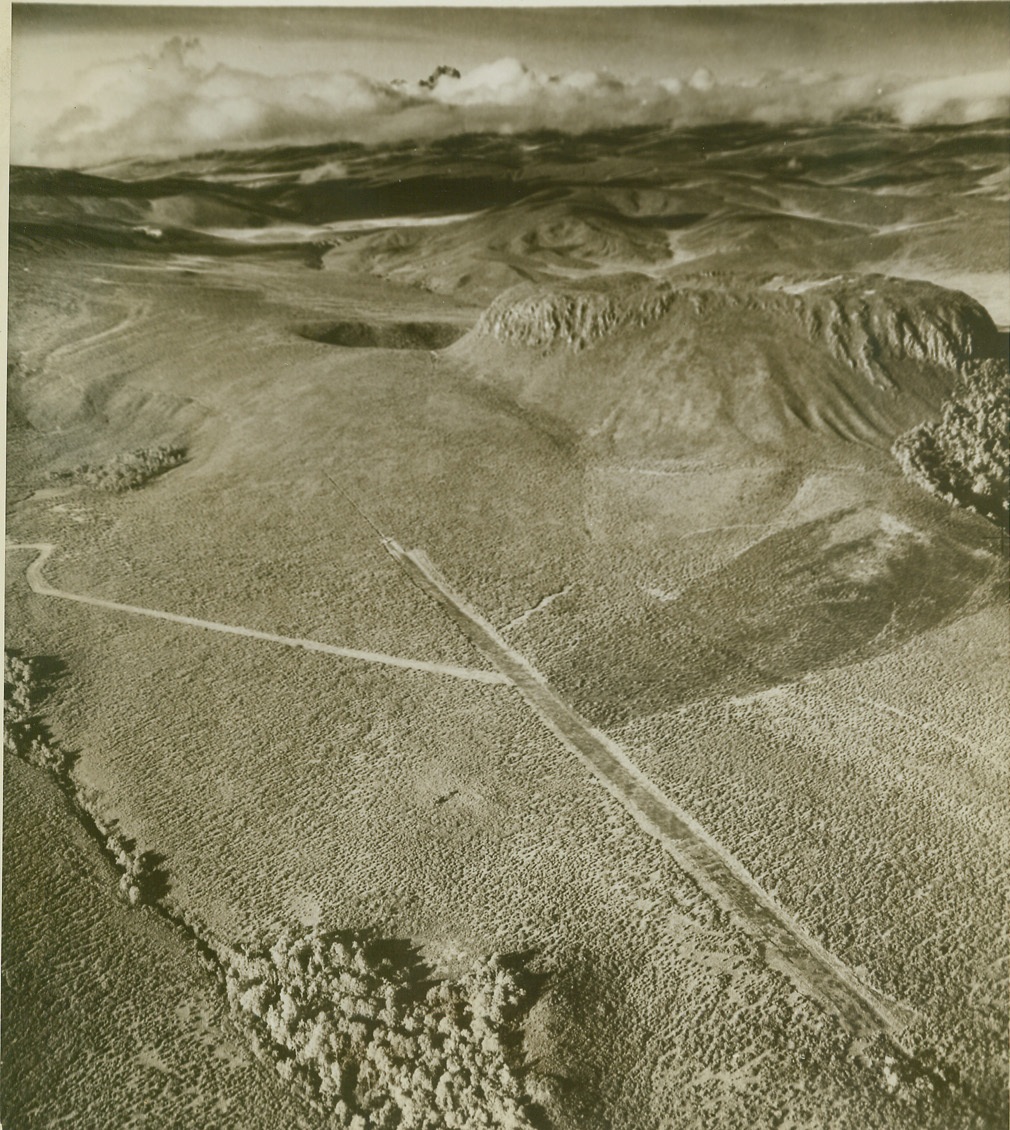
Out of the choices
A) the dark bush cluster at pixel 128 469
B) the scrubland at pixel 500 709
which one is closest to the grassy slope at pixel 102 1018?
the scrubland at pixel 500 709

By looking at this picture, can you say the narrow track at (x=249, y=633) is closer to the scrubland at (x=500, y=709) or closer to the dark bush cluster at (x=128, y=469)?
the scrubland at (x=500, y=709)

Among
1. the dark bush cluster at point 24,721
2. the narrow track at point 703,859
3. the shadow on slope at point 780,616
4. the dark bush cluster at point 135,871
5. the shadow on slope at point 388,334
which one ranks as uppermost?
the shadow on slope at point 388,334

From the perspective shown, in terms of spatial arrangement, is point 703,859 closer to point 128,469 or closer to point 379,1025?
point 379,1025

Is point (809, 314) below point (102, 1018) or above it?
above

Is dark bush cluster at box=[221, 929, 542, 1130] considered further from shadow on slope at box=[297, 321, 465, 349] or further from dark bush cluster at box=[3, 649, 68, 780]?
shadow on slope at box=[297, 321, 465, 349]

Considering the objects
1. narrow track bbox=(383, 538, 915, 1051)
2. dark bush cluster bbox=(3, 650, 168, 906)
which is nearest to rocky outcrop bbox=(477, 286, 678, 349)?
narrow track bbox=(383, 538, 915, 1051)

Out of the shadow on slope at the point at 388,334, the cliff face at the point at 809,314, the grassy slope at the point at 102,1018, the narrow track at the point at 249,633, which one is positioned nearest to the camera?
the grassy slope at the point at 102,1018

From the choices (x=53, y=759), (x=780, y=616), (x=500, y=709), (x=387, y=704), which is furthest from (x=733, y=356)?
(x=53, y=759)
